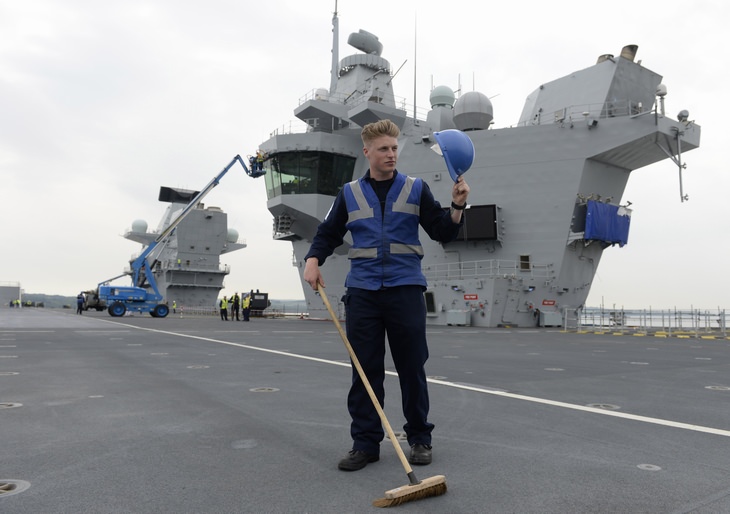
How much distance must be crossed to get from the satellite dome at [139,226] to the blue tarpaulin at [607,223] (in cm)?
5214

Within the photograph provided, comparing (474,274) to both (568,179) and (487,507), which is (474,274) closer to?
(568,179)

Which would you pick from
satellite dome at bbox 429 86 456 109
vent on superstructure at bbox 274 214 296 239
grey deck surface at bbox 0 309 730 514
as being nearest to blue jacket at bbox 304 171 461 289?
grey deck surface at bbox 0 309 730 514

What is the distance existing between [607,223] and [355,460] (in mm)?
25029

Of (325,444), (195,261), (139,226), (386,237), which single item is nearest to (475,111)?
(386,237)

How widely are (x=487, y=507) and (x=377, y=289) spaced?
4.27 feet

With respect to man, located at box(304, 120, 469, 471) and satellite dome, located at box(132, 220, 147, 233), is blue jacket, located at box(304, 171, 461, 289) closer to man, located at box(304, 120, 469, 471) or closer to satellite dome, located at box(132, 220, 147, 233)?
man, located at box(304, 120, 469, 471)

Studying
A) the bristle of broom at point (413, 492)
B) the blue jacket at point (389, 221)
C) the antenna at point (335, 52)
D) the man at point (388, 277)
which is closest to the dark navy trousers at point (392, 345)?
the man at point (388, 277)

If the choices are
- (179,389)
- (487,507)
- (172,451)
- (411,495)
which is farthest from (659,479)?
(179,389)

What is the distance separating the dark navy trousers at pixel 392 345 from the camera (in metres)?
2.84

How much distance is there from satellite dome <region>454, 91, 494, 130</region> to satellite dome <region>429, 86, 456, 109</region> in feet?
16.2

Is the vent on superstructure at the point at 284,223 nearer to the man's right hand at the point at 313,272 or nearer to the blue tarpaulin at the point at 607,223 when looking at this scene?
the blue tarpaulin at the point at 607,223

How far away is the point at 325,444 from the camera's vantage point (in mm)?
2971

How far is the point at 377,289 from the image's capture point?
9.52 ft

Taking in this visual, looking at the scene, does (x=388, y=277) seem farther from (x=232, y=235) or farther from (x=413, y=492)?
(x=232, y=235)
